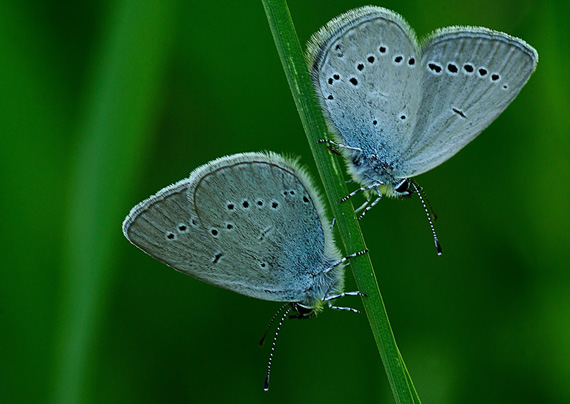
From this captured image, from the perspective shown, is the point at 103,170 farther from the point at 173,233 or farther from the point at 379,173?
the point at 379,173

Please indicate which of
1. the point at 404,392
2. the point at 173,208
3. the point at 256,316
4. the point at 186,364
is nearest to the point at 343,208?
the point at 404,392

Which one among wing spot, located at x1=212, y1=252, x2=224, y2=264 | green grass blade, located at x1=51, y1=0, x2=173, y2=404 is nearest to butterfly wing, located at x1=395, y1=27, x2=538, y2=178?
wing spot, located at x1=212, y1=252, x2=224, y2=264

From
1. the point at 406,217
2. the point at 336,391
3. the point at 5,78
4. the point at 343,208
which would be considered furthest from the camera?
the point at 406,217

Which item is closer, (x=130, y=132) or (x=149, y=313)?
(x=130, y=132)

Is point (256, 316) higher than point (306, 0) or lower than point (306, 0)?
lower

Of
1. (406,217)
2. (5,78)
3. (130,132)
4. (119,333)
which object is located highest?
(5,78)

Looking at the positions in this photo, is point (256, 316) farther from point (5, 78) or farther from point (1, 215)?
point (5, 78)

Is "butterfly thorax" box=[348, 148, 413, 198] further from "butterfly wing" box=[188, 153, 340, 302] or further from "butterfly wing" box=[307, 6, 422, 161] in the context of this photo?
"butterfly wing" box=[188, 153, 340, 302]

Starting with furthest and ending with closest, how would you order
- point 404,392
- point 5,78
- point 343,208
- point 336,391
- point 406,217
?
point 406,217 → point 336,391 → point 5,78 → point 343,208 → point 404,392
